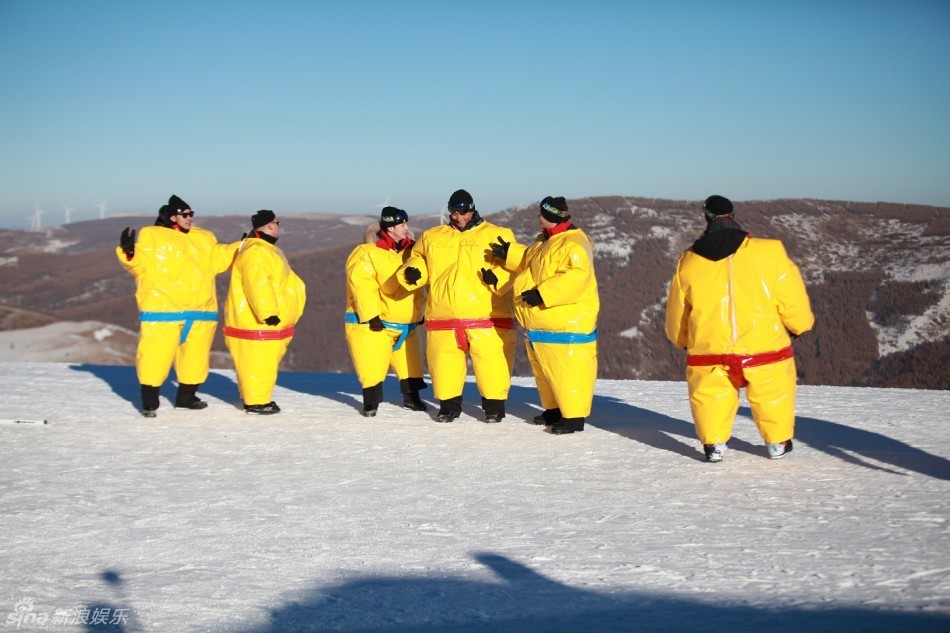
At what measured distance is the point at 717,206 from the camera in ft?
20.9

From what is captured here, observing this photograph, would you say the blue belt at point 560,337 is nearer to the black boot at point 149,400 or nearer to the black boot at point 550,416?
the black boot at point 550,416

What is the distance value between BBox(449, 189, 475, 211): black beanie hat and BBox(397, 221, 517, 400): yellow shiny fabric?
0.63 ft

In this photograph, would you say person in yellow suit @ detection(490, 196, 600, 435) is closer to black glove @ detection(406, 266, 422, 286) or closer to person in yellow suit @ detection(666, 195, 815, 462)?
black glove @ detection(406, 266, 422, 286)

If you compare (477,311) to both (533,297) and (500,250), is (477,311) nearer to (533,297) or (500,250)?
(500,250)

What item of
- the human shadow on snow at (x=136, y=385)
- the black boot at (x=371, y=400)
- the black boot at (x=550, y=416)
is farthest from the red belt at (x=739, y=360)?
the human shadow on snow at (x=136, y=385)

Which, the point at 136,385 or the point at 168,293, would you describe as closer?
the point at 168,293

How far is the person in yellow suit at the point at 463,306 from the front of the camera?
7.85 metres

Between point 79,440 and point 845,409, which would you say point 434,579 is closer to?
point 79,440

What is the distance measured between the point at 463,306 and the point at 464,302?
0.03m

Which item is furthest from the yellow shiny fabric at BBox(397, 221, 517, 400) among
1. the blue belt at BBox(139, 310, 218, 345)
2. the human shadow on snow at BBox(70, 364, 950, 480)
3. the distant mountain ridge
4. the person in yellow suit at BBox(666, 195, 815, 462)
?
the distant mountain ridge

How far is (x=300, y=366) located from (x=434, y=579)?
3674 cm

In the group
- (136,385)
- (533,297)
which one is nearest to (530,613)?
(533,297)

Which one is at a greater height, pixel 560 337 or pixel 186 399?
pixel 560 337

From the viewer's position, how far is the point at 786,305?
247 inches
